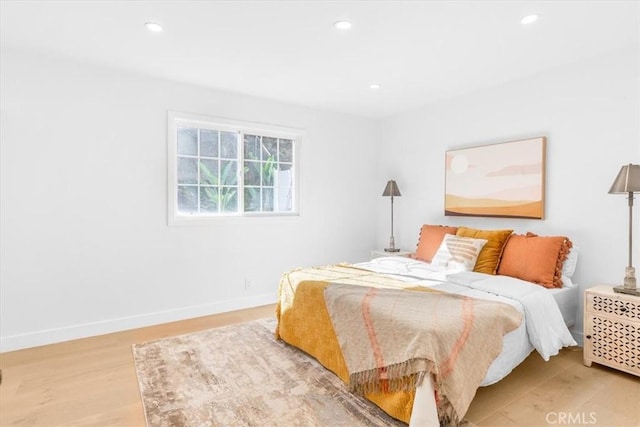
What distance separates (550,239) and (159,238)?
3.61m

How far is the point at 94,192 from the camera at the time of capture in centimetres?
325

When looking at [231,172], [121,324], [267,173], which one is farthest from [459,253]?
[121,324]

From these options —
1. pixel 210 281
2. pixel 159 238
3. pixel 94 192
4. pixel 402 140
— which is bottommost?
pixel 210 281

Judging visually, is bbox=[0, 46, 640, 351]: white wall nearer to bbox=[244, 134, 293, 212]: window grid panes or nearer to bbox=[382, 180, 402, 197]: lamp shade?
bbox=[244, 134, 293, 212]: window grid panes

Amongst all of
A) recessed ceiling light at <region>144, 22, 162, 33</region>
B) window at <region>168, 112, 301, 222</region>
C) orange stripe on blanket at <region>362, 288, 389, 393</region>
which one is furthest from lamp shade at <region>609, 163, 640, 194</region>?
recessed ceiling light at <region>144, 22, 162, 33</region>

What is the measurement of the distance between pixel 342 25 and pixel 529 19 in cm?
125

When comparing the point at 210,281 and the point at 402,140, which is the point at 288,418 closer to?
the point at 210,281

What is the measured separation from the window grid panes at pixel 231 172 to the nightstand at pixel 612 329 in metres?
3.13

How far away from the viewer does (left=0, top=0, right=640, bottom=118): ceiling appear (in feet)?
7.44

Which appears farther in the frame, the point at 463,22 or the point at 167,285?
the point at 167,285

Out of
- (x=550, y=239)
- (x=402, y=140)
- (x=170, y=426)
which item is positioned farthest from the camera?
(x=402, y=140)

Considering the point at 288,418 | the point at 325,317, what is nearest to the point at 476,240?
the point at 325,317

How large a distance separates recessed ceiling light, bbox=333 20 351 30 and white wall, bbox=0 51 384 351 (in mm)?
1841

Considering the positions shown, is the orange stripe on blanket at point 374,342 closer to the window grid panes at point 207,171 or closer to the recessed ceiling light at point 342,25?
the recessed ceiling light at point 342,25
